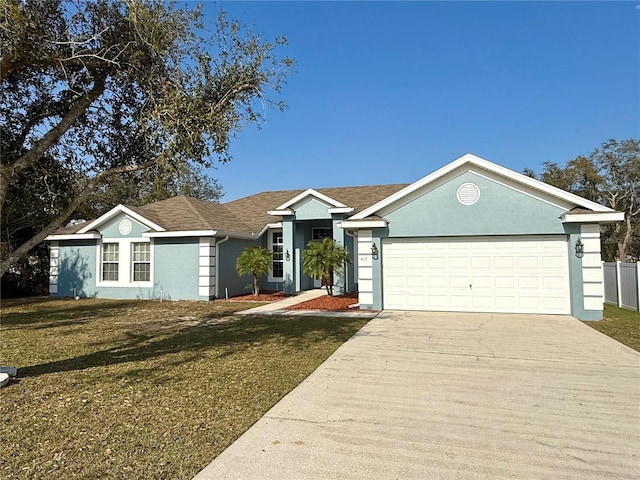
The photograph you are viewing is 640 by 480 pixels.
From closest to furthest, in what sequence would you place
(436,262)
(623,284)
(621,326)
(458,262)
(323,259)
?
(621,326)
(458,262)
(436,262)
(623,284)
(323,259)

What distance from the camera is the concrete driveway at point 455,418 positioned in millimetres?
3422

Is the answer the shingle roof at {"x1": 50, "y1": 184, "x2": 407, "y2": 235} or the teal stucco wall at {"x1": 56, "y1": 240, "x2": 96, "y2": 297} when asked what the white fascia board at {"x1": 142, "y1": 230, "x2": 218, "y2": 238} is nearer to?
the shingle roof at {"x1": 50, "y1": 184, "x2": 407, "y2": 235}

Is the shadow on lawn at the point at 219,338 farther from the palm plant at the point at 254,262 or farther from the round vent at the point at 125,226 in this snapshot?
the round vent at the point at 125,226

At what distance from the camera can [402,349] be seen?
299 inches

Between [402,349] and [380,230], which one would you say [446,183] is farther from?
[402,349]

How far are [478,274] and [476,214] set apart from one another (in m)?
1.75

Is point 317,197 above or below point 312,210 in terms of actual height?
above

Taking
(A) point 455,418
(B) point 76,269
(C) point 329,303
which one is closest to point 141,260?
(B) point 76,269

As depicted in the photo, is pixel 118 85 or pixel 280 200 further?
pixel 280 200

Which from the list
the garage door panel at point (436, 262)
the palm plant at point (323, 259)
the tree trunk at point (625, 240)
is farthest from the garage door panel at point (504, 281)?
the tree trunk at point (625, 240)

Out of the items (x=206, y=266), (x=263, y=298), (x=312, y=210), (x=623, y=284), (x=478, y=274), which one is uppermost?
(x=312, y=210)

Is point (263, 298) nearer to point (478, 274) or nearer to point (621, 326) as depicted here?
point (478, 274)

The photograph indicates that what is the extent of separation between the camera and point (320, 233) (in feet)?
62.7

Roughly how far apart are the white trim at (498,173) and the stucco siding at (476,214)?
317mm
